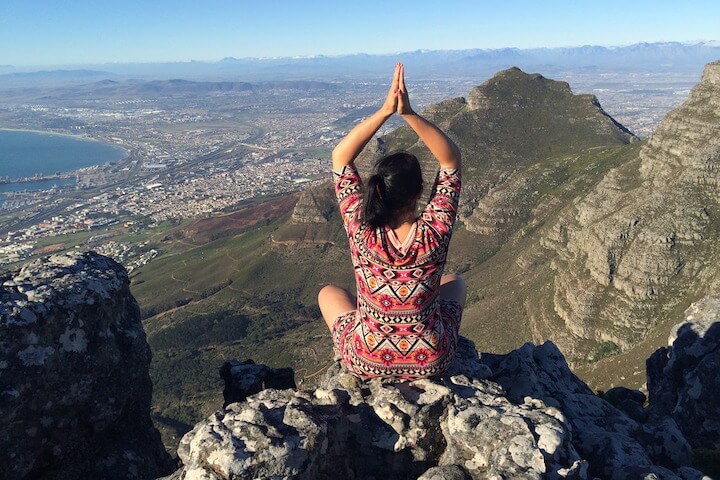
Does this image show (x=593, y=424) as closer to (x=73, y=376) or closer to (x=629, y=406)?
(x=629, y=406)

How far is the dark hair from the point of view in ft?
21.4

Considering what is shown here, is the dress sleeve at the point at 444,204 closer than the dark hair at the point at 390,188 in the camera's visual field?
No

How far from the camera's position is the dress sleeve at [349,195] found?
6691 millimetres

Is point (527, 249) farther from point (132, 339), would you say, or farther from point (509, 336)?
point (132, 339)

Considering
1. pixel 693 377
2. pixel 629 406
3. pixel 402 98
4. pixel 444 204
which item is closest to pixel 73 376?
pixel 444 204

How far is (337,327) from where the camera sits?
8352 millimetres

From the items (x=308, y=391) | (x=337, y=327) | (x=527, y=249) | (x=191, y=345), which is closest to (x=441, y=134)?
(x=337, y=327)

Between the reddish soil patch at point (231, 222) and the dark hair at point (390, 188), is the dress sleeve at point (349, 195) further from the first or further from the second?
the reddish soil patch at point (231, 222)

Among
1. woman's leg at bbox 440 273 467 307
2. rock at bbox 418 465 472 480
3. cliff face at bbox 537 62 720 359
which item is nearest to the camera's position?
rock at bbox 418 465 472 480

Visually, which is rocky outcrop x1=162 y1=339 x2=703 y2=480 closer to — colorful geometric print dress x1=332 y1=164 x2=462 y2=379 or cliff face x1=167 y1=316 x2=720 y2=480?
cliff face x1=167 y1=316 x2=720 y2=480

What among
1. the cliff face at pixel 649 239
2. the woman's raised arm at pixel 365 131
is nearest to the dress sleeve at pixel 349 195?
the woman's raised arm at pixel 365 131

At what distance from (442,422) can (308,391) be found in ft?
6.66

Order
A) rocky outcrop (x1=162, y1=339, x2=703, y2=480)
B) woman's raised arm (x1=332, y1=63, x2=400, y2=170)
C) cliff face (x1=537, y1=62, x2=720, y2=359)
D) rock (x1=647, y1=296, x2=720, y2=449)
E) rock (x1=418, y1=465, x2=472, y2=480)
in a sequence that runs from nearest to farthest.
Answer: rocky outcrop (x1=162, y1=339, x2=703, y2=480) < rock (x1=418, y1=465, x2=472, y2=480) < woman's raised arm (x1=332, y1=63, x2=400, y2=170) < rock (x1=647, y1=296, x2=720, y2=449) < cliff face (x1=537, y1=62, x2=720, y2=359)

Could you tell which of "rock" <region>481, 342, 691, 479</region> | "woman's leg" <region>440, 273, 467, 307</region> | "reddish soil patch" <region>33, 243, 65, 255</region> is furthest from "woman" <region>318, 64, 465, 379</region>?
"reddish soil patch" <region>33, 243, 65, 255</region>
